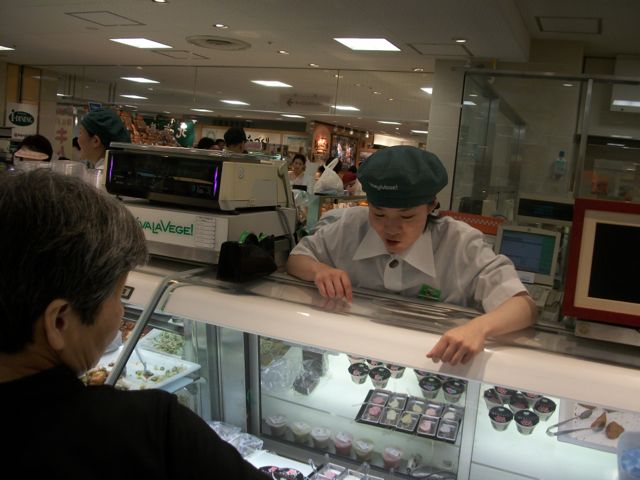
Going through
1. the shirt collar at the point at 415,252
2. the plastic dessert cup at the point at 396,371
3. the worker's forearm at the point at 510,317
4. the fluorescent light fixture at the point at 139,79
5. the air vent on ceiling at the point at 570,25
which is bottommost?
the plastic dessert cup at the point at 396,371

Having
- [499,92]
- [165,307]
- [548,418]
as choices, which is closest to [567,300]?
[548,418]

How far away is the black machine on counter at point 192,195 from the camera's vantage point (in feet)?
5.12

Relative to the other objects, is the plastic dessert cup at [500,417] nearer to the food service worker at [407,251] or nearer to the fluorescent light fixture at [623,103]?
the food service worker at [407,251]

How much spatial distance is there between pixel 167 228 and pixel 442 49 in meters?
5.41

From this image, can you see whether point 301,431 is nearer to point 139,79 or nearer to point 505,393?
point 505,393

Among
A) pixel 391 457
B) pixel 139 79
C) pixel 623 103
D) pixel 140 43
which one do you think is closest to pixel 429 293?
pixel 391 457

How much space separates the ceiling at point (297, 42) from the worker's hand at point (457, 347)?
4.00 meters

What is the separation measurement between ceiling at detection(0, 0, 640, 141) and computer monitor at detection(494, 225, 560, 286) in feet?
7.15

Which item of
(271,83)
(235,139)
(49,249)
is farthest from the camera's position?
(271,83)

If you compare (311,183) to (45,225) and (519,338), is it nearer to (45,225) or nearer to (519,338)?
(519,338)

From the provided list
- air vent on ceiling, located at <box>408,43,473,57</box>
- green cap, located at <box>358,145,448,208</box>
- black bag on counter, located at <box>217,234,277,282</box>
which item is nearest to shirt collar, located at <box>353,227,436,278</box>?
green cap, located at <box>358,145,448,208</box>

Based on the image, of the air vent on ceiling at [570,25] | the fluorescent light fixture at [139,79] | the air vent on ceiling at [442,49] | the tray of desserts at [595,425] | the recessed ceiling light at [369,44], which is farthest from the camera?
the fluorescent light fixture at [139,79]

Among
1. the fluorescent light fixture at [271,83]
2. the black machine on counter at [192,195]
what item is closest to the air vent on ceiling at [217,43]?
the fluorescent light fixture at [271,83]

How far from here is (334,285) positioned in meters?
1.42
